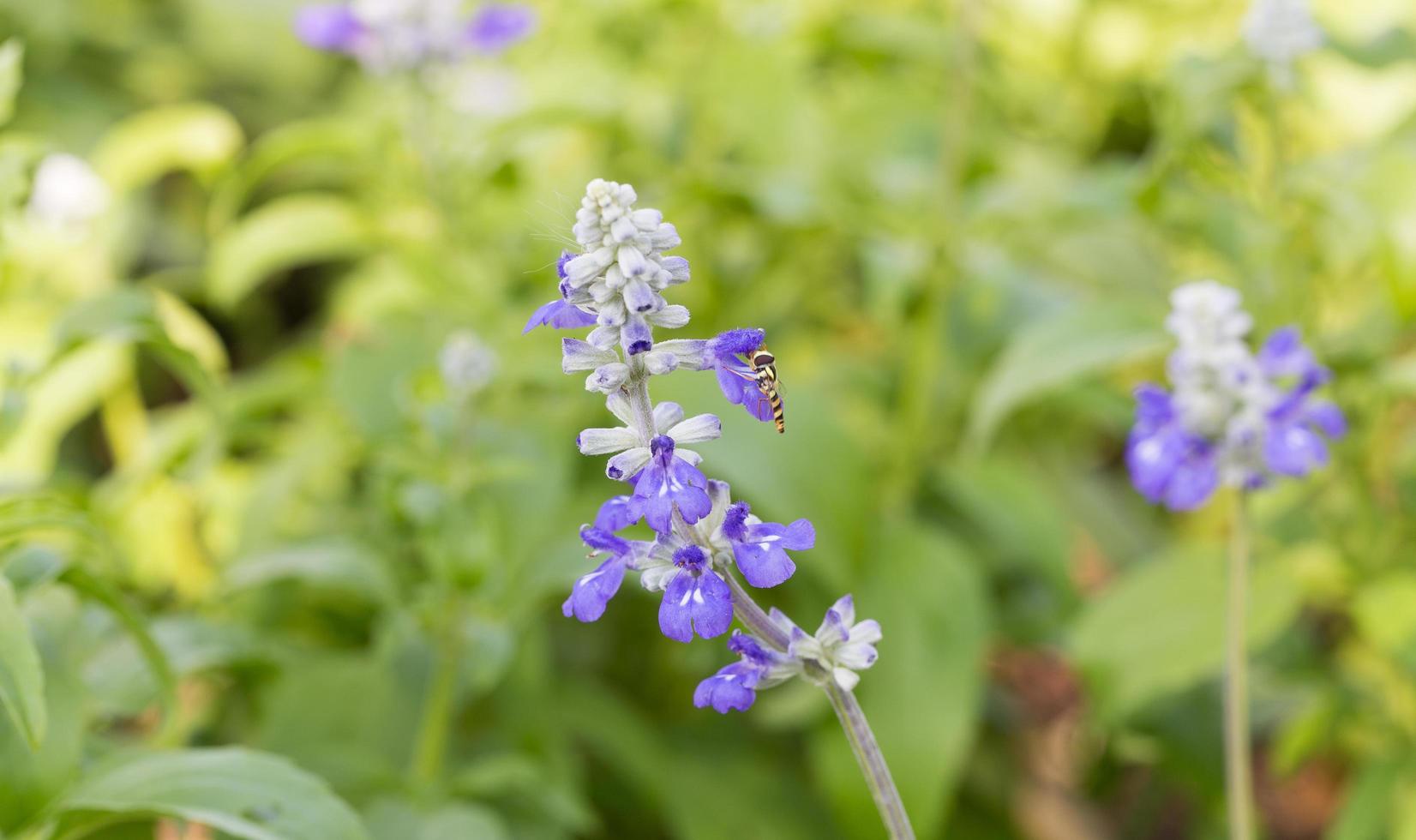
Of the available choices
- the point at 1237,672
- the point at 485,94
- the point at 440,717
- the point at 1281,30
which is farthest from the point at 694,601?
the point at 485,94

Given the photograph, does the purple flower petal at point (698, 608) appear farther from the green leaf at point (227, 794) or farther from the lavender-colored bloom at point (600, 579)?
the green leaf at point (227, 794)

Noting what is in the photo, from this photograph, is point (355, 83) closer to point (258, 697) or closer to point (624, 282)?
point (258, 697)

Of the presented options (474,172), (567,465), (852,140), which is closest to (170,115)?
(474,172)

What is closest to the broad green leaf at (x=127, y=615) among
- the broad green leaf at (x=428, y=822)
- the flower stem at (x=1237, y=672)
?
the broad green leaf at (x=428, y=822)

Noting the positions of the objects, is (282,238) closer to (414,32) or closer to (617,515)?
(414,32)

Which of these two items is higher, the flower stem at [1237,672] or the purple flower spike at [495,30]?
the purple flower spike at [495,30]

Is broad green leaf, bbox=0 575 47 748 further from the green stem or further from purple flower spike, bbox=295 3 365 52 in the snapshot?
purple flower spike, bbox=295 3 365 52
